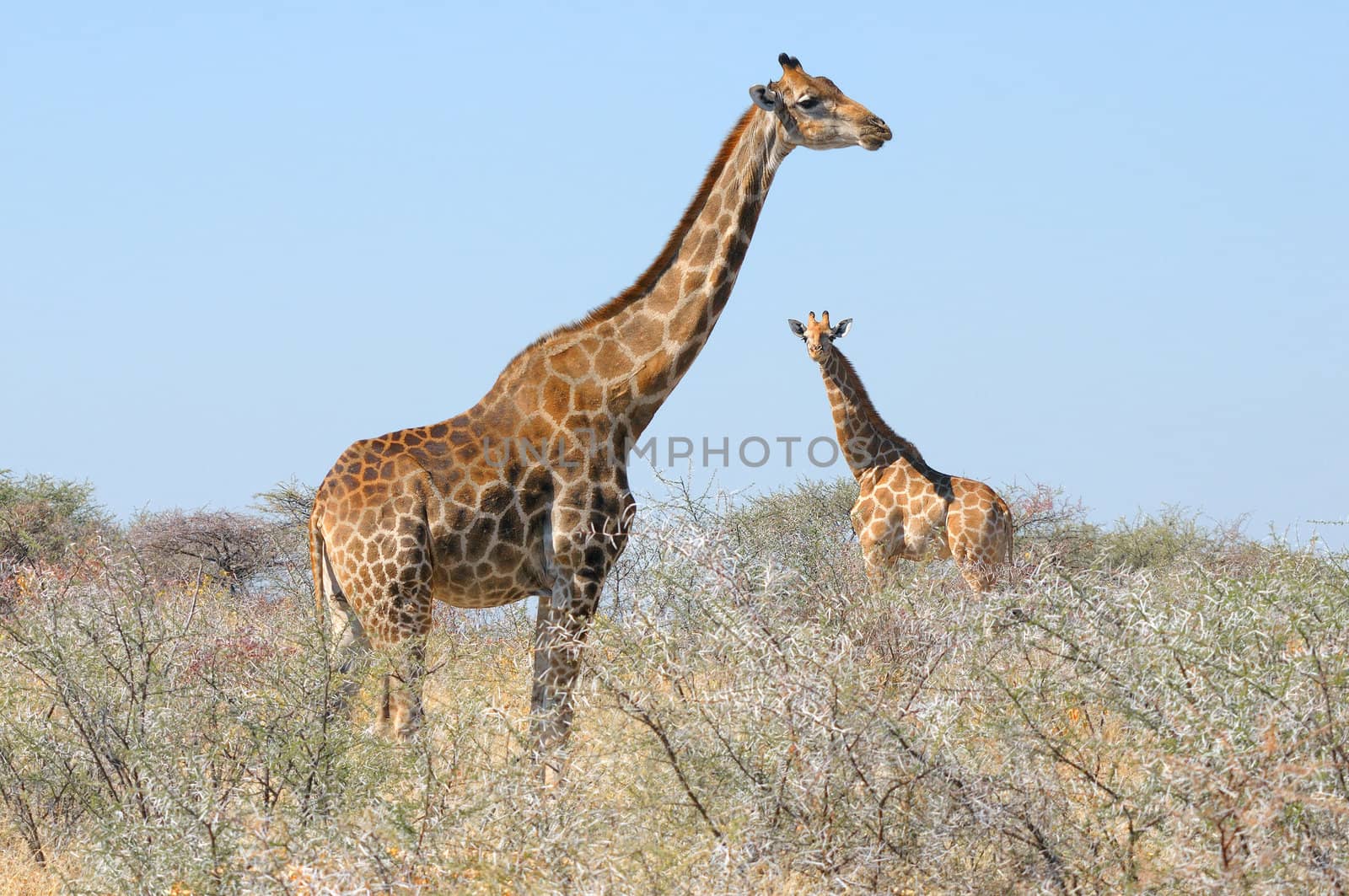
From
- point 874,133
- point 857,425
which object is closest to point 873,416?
point 857,425

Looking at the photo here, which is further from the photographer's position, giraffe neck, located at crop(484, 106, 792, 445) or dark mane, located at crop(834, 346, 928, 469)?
dark mane, located at crop(834, 346, 928, 469)

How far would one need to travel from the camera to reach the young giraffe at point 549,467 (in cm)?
675

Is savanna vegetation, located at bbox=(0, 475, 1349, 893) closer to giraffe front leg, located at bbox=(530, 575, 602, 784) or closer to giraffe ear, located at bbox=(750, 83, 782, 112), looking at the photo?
giraffe front leg, located at bbox=(530, 575, 602, 784)

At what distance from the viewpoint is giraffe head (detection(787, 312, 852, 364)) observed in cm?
1260

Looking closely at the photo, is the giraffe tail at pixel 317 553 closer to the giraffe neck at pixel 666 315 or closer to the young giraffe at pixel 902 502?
the giraffe neck at pixel 666 315

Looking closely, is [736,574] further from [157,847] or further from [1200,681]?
[157,847]

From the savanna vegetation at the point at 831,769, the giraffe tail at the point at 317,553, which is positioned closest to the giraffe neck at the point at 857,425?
the giraffe tail at the point at 317,553

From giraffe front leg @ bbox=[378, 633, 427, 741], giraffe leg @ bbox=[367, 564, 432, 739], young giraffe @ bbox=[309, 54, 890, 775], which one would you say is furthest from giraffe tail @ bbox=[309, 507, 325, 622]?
giraffe front leg @ bbox=[378, 633, 427, 741]

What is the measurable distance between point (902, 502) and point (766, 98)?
521 cm

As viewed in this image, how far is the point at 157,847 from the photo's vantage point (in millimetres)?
4656

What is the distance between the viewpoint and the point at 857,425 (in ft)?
41.4

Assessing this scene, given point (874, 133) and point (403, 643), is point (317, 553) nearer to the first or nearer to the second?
point (403, 643)

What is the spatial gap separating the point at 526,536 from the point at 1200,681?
11.4 feet

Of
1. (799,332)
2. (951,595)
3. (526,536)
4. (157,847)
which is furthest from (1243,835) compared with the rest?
(799,332)
